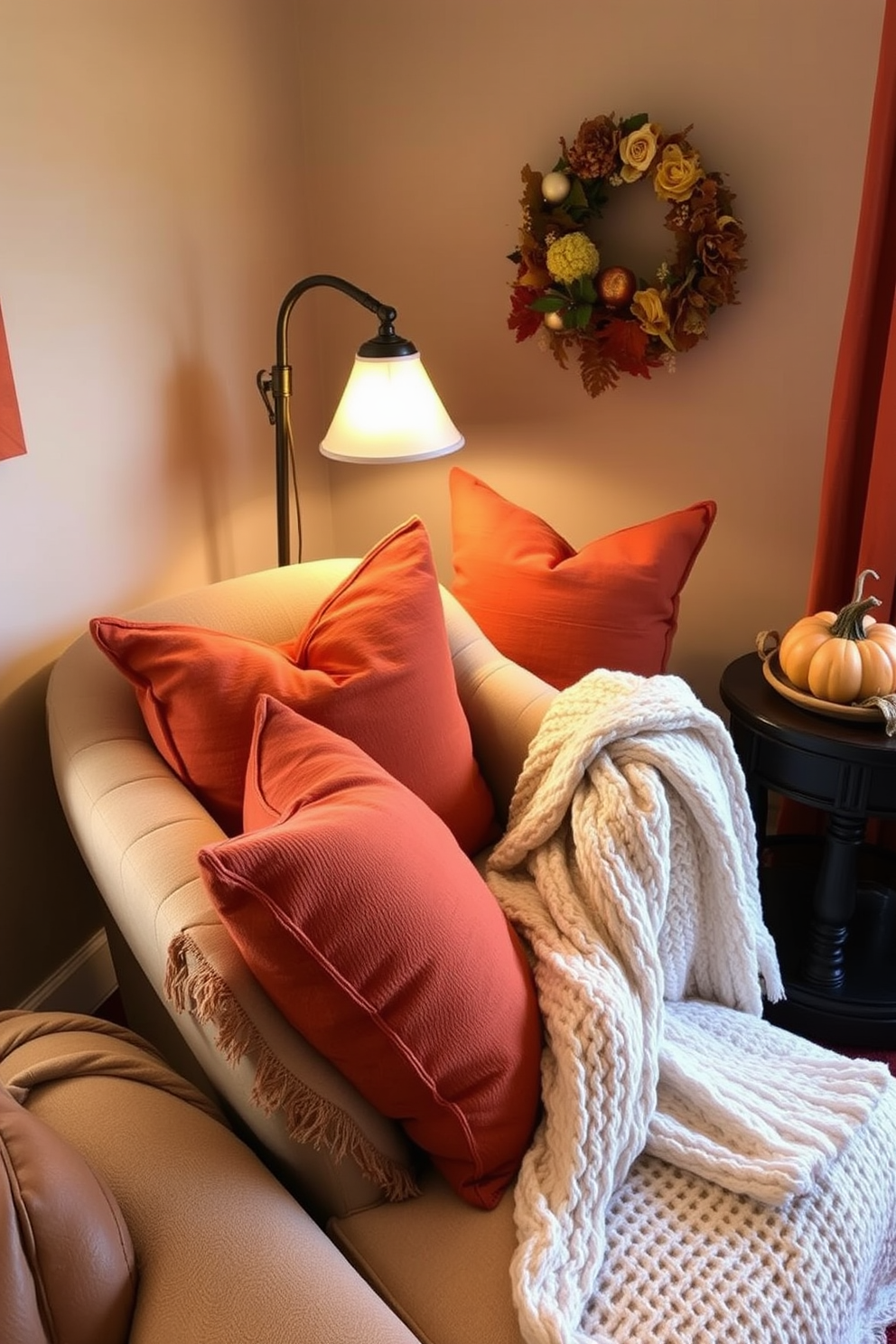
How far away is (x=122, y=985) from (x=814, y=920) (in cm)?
110

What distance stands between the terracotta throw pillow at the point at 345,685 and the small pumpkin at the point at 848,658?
22.0 inches

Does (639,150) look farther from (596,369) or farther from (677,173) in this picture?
(596,369)

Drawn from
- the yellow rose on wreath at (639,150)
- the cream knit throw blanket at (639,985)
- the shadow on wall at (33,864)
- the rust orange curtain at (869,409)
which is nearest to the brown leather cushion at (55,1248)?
the cream knit throw blanket at (639,985)

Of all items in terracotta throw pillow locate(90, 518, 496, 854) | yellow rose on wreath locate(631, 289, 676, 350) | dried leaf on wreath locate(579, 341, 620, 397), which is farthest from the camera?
dried leaf on wreath locate(579, 341, 620, 397)

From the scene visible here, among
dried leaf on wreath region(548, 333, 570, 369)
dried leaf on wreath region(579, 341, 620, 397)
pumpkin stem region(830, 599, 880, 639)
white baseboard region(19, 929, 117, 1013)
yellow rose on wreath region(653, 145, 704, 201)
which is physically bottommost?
white baseboard region(19, 929, 117, 1013)

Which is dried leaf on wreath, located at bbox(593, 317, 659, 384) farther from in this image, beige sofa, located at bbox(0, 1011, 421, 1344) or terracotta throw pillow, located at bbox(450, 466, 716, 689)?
beige sofa, located at bbox(0, 1011, 421, 1344)

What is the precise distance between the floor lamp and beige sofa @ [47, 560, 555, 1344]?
363 mm

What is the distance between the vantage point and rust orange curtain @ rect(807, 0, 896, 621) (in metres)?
1.64

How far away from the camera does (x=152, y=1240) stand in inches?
34.8

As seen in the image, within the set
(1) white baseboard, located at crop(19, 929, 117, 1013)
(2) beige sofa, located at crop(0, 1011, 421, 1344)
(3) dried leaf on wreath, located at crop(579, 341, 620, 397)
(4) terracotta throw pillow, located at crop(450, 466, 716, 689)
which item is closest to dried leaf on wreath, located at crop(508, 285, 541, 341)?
(3) dried leaf on wreath, located at crop(579, 341, 620, 397)

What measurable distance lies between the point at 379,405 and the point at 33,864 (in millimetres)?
941

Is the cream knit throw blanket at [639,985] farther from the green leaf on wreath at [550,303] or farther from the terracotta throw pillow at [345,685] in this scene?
the green leaf on wreath at [550,303]

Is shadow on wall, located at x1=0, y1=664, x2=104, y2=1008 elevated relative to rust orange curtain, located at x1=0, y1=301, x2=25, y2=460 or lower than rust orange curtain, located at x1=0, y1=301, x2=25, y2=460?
lower

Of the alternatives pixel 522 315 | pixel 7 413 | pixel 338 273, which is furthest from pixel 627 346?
pixel 7 413
